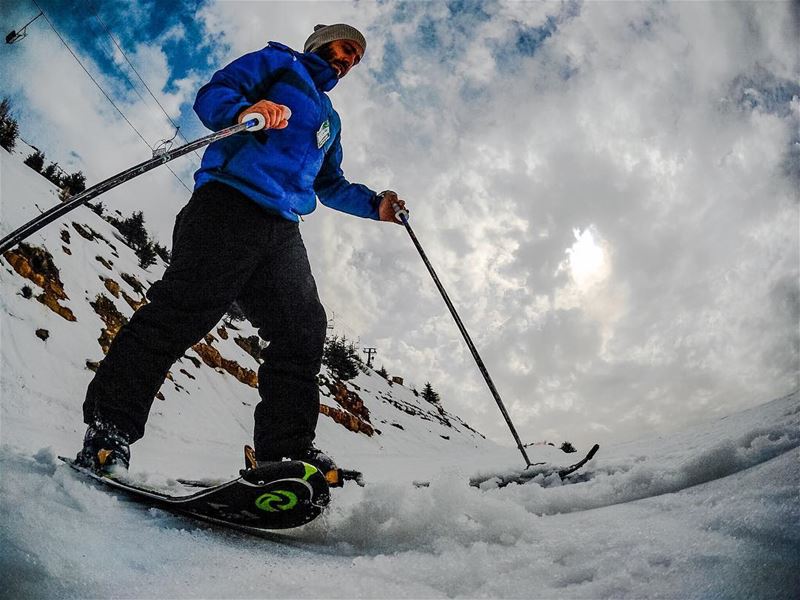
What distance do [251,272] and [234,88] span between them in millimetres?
852

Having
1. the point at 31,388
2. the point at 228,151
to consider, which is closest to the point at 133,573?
the point at 228,151

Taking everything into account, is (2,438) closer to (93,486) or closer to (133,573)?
(93,486)

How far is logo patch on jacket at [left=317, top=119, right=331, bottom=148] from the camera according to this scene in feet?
6.97

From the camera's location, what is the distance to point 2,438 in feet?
5.28

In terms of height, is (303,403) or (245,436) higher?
(245,436)

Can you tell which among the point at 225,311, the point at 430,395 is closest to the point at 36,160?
the point at 225,311

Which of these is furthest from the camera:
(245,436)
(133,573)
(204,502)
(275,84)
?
(245,436)

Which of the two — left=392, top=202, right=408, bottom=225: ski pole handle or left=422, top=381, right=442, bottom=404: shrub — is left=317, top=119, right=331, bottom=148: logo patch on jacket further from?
left=422, top=381, right=442, bottom=404: shrub

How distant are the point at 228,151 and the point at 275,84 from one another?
1.51 feet

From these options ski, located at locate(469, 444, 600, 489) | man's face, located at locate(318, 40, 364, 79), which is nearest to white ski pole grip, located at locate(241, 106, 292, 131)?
man's face, located at locate(318, 40, 364, 79)

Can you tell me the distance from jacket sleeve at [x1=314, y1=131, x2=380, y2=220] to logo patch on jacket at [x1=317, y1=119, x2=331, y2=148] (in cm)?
44

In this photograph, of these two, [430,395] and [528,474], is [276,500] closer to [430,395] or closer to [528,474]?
[528,474]

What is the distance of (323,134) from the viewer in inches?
85.7

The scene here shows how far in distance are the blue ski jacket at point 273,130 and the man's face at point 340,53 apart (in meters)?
0.10
